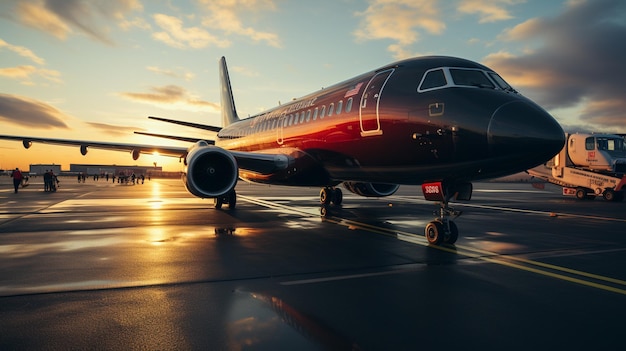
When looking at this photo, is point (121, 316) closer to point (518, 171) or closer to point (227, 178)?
point (518, 171)

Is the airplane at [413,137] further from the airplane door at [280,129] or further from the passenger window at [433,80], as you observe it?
the airplane door at [280,129]

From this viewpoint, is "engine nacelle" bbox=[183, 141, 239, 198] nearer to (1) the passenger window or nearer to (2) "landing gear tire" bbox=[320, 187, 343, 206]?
(1) the passenger window

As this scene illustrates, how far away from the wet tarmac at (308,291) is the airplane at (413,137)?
1.54m

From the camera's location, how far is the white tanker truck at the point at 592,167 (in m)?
23.0

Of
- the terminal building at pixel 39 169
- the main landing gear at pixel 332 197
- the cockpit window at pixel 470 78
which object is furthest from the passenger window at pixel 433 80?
the terminal building at pixel 39 169

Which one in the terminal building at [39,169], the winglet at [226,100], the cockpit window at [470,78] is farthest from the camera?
the terminal building at [39,169]

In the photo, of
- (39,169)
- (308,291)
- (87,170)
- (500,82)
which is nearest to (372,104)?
(500,82)

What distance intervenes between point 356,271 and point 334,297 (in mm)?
1335

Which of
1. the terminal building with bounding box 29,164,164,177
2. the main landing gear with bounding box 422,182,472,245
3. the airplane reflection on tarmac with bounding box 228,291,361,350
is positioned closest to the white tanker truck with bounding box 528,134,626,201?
the main landing gear with bounding box 422,182,472,245

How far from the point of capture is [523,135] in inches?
263

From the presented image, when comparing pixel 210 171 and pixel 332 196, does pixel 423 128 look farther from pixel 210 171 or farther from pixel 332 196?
pixel 332 196

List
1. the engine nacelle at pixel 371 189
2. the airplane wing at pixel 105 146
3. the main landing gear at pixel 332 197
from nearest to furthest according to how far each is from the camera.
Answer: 1. the engine nacelle at pixel 371 189
2. the main landing gear at pixel 332 197
3. the airplane wing at pixel 105 146

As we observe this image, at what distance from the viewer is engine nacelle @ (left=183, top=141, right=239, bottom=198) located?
11750 mm

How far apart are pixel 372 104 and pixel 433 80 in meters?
1.66
